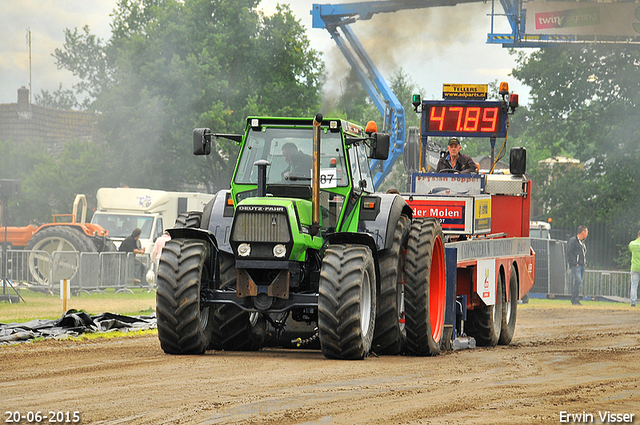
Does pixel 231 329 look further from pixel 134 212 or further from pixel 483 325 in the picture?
pixel 134 212

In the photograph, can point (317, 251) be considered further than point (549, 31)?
No

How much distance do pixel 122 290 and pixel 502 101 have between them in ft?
43.7

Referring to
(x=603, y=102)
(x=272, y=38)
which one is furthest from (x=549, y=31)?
(x=272, y=38)

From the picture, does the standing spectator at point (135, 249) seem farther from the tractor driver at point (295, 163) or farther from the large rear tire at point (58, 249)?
the tractor driver at point (295, 163)

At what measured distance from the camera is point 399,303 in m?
10.9

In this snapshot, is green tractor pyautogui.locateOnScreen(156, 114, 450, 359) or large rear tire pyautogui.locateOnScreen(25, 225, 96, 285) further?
large rear tire pyautogui.locateOnScreen(25, 225, 96, 285)

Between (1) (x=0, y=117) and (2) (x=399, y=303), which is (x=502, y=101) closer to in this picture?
(2) (x=399, y=303)

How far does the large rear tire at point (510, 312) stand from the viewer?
14242mm

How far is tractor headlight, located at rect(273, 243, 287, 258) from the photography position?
9.53 metres

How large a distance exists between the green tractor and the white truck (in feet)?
58.4

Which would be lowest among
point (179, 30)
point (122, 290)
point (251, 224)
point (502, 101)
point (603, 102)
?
point (122, 290)

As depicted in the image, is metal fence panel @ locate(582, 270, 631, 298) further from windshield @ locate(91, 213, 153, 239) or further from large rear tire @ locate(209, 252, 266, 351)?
large rear tire @ locate(209, 252, 266, 351)

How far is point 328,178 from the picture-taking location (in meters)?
10.2

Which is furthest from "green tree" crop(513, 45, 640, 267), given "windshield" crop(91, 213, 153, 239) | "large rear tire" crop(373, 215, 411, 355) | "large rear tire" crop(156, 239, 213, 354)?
"large rear tire" crop(156, 239, 213, 354)
